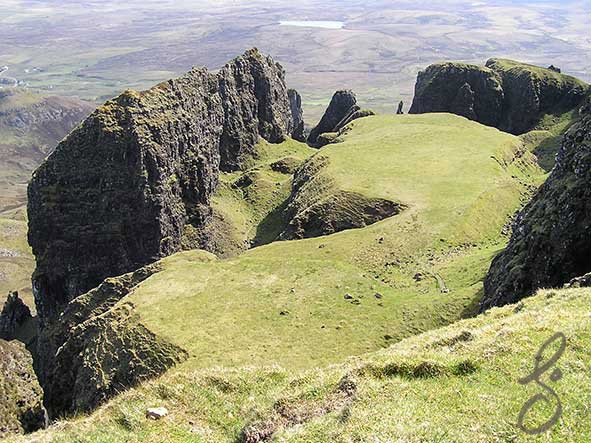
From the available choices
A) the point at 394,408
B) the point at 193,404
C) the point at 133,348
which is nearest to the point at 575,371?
the point at 394,408

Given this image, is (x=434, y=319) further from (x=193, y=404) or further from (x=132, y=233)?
(x=132, y=233)

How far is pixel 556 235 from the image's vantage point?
42.8 metres

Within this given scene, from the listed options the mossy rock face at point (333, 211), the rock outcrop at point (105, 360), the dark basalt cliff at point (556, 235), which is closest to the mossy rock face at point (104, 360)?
the rock outcrop at point (105, 360)

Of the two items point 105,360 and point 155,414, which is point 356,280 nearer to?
point 105,360

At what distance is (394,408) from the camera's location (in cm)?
2239

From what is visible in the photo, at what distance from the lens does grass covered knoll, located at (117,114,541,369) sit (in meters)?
55.8

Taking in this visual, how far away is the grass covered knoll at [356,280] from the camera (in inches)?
2195

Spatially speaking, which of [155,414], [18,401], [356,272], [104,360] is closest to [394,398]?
[155,414]

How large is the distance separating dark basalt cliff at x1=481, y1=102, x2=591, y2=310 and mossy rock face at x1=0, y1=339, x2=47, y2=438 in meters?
46.8

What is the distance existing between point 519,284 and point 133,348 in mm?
39883

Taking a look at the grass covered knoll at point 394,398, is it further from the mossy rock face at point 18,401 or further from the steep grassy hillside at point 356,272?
the mossy rock face at point 18,401

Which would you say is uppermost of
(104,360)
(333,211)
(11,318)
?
(333,211)

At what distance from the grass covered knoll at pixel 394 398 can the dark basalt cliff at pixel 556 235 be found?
30.9ft

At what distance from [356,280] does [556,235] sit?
102 feet
